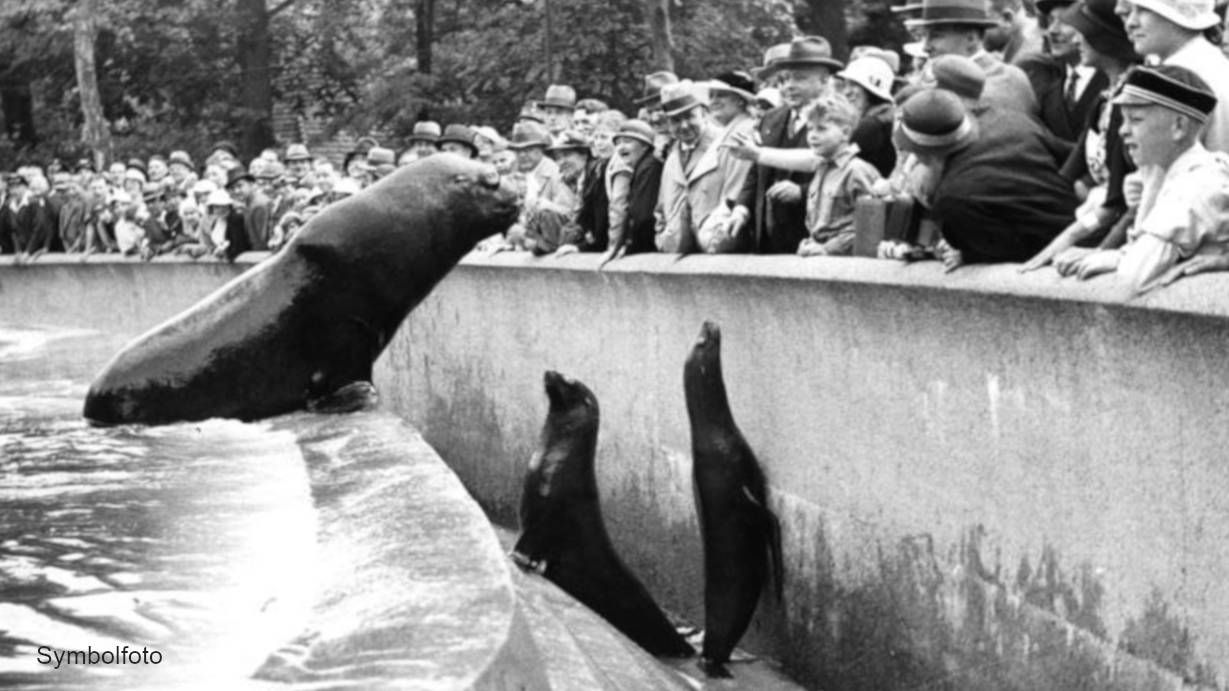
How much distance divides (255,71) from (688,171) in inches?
903

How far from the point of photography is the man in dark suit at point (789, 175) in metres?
12.0

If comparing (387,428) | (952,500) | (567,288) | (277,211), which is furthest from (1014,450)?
(277,211)

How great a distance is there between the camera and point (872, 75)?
11539 mm

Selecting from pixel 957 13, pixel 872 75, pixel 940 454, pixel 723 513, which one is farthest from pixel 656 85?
pixel 940 454

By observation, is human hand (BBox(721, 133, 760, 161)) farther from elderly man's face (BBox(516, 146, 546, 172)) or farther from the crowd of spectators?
elderly man's face (BBox(516, 146, 546, 172))

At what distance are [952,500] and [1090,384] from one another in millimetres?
1505

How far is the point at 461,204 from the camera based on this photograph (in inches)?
484

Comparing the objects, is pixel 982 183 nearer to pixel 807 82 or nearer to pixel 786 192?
pixel 786 192

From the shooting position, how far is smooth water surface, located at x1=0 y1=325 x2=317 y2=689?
16.1 ft

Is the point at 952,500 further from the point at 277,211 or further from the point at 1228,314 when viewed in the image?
the point at 277,211

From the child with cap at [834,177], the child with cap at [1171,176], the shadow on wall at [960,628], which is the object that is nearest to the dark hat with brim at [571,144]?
the child with cap at [834,177]

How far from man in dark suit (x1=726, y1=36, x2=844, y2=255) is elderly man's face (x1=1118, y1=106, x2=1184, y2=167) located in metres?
4.25

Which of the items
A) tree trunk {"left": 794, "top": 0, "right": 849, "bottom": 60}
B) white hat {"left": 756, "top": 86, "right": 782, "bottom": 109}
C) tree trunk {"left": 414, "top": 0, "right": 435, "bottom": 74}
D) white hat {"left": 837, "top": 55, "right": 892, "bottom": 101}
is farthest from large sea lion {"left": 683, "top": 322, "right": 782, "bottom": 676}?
tree trunk {"left": 414, "top": 0, "right": 435, "bottom": 74}

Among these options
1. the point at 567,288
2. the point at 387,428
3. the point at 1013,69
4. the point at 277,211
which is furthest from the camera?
the point at 277,211
